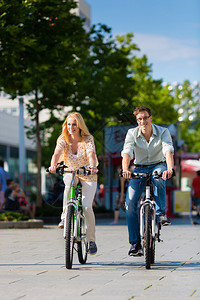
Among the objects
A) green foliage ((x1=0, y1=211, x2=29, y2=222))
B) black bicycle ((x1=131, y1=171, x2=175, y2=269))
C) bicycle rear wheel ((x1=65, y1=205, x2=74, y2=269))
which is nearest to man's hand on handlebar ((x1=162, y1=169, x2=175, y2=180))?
black bicycle ((x1=131, y1=171, x2=175, y2=269))

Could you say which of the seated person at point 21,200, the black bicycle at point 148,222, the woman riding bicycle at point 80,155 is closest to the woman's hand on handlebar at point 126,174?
the black bicycle at point 148,222

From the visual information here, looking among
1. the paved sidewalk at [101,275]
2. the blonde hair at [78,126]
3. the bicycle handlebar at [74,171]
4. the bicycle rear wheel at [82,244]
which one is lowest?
the paved sidewalk at [101,275]

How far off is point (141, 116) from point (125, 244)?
417cm

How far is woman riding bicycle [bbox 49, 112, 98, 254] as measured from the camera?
8141 mm

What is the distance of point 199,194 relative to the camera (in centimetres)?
2133

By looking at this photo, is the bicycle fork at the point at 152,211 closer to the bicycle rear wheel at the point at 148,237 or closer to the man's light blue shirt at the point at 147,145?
the bicycle rear wheel at the point at 148,237

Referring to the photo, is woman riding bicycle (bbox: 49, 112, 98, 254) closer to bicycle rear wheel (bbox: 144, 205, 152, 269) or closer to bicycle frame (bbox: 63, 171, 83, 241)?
bicycle frame (bbox: 63, 171, 83, 241)

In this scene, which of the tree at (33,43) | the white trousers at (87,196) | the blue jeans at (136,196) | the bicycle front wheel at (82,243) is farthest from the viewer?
the tree at (33,43)

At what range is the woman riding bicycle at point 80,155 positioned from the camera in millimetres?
8141

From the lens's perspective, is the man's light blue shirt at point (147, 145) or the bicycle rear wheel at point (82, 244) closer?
the man's light blue shirt at point (147, 145)

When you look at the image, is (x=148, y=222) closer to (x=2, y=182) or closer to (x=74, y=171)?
(x=74, y=171)

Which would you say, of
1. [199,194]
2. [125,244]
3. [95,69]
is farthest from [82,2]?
Answer: [125,244]

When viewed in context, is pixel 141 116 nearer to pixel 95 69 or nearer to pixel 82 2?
pixel 95 69

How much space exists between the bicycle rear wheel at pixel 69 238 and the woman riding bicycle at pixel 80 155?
45 cm
